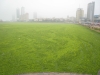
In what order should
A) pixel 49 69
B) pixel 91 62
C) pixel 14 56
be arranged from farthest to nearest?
pixel 14 56, pixel 91 62, pixel 49 69

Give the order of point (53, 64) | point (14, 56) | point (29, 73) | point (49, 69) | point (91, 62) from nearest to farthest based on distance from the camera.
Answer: point (29, 73) → point (49, 69) → point (53, 64) → point (91, 62) → point (14, 56)

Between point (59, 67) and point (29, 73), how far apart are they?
1957 millimetres

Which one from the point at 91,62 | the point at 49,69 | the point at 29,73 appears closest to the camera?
the point at 29,73

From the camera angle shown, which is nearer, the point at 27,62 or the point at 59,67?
the point at 59,67

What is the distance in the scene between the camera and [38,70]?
7215mm

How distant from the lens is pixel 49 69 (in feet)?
24.2

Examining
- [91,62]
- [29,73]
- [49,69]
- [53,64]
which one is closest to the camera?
[29,73]

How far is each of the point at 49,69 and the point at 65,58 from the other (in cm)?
226

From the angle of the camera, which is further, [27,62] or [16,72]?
[27,62]

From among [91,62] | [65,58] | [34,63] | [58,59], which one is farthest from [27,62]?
[91,62]

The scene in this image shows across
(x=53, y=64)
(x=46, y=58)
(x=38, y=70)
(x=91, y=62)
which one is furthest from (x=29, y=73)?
(x=91, y=62)

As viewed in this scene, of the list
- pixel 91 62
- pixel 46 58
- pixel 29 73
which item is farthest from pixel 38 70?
pixel 91 62

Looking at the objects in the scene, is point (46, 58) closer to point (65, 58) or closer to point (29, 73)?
point (65, 58)

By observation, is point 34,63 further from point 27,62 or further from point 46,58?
point 46,58
